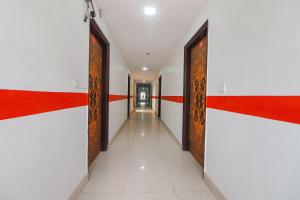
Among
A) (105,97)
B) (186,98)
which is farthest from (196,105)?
(105,97)

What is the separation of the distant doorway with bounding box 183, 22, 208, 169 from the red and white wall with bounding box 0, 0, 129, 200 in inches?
→ 78.7

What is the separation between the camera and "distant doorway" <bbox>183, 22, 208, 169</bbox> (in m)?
3.09

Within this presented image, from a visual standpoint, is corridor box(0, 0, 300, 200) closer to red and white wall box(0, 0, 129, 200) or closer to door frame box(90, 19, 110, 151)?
red and white wall box(0, 0, 129, 200)

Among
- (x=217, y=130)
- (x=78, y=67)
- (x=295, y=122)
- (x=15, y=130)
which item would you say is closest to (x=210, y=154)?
(x=217, y=130)

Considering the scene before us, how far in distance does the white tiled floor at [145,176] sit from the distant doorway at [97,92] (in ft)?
1.03

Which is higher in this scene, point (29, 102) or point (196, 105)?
point (29, 102)

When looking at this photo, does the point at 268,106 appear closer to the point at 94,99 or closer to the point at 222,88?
the point at 222,88

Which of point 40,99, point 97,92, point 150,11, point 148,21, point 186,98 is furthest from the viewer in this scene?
point 186,98

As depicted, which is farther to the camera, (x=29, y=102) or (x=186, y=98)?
(x=186, y=98)

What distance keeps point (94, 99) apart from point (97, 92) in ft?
0.85

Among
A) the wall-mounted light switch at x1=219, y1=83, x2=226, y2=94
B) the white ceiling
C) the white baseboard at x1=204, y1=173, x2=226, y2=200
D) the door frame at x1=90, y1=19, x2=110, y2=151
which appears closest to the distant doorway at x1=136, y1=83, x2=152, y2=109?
the white ceiling

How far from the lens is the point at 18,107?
3.75ft

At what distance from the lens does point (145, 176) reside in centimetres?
272

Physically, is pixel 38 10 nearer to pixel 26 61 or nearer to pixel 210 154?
pixel 26 61
